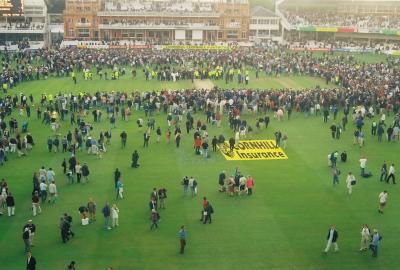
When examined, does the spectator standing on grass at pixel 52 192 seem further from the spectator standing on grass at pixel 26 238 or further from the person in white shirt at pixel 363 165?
the person in white shirt at pixel 363 165

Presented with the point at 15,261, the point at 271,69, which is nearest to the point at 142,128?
the point at 15,261

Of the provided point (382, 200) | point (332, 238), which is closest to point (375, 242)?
point (332, 238)

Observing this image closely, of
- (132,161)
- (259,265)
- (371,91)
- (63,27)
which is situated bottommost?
(259,265)

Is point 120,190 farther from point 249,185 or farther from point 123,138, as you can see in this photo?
point 123,138

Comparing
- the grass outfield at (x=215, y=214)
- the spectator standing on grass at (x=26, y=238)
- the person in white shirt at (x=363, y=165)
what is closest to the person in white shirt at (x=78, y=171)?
the grass outfield at (x=215, y=214)

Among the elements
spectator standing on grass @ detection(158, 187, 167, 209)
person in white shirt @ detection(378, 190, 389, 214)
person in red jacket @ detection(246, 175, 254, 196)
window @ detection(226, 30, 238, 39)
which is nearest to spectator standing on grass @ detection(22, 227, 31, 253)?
spectator standing on grass @ detection(158, 187, 167, 209)

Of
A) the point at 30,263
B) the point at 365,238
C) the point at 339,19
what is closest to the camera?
the point at 30,263

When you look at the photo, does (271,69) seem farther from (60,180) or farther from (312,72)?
(60,180)

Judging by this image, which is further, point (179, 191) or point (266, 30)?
point (266, 30)

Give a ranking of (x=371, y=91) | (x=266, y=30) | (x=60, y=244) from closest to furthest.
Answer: (x=60, y=244)
(x=371, y=91)
(x=266, y=30)
